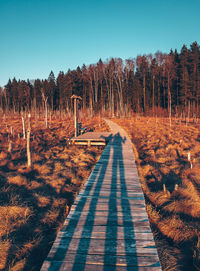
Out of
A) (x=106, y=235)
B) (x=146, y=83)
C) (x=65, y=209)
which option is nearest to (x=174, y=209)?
(x=106, y=235)

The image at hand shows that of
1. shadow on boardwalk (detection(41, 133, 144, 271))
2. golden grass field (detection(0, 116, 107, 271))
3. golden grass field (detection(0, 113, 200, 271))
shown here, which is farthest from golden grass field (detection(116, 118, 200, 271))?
golden grass field (detection(0, 116, 107, 271))

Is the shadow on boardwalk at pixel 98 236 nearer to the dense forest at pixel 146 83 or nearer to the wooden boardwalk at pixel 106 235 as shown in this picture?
the wooden boardwalk at pixel 106 235

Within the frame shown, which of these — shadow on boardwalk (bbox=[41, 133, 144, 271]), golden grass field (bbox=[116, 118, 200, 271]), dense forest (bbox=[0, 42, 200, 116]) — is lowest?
golden grass field (bbox=[116, 118, 200, 271])

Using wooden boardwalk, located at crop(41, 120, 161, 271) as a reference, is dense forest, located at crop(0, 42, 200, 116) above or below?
above

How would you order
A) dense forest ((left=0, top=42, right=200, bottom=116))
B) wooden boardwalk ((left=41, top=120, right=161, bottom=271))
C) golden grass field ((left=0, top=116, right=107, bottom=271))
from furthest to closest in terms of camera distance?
dense forest ((left=0, top=42, right=200, bottom=116)), golden grass field ((left=0, top=116, right=107, bottom=271)), wooden boardwalk ((left=41, top=120, right=161, bottom=271))

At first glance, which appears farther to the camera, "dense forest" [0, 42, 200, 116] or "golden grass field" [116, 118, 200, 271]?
"dense forest" [0, 42, 200, 116]

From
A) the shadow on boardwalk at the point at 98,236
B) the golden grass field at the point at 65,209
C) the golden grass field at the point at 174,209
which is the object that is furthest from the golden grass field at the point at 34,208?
the golden grass field at the point at 174,209

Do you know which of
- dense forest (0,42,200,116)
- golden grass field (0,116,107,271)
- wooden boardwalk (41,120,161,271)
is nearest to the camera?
wooden boardwalk (41,120,161,271)

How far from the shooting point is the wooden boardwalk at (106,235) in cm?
232

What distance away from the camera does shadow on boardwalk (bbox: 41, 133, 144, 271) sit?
232cm

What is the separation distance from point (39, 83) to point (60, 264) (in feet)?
221

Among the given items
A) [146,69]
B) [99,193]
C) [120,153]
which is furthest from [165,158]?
[146,69]

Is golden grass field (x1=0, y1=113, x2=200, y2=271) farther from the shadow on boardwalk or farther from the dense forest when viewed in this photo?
the dense forest

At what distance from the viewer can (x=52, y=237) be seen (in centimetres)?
370
